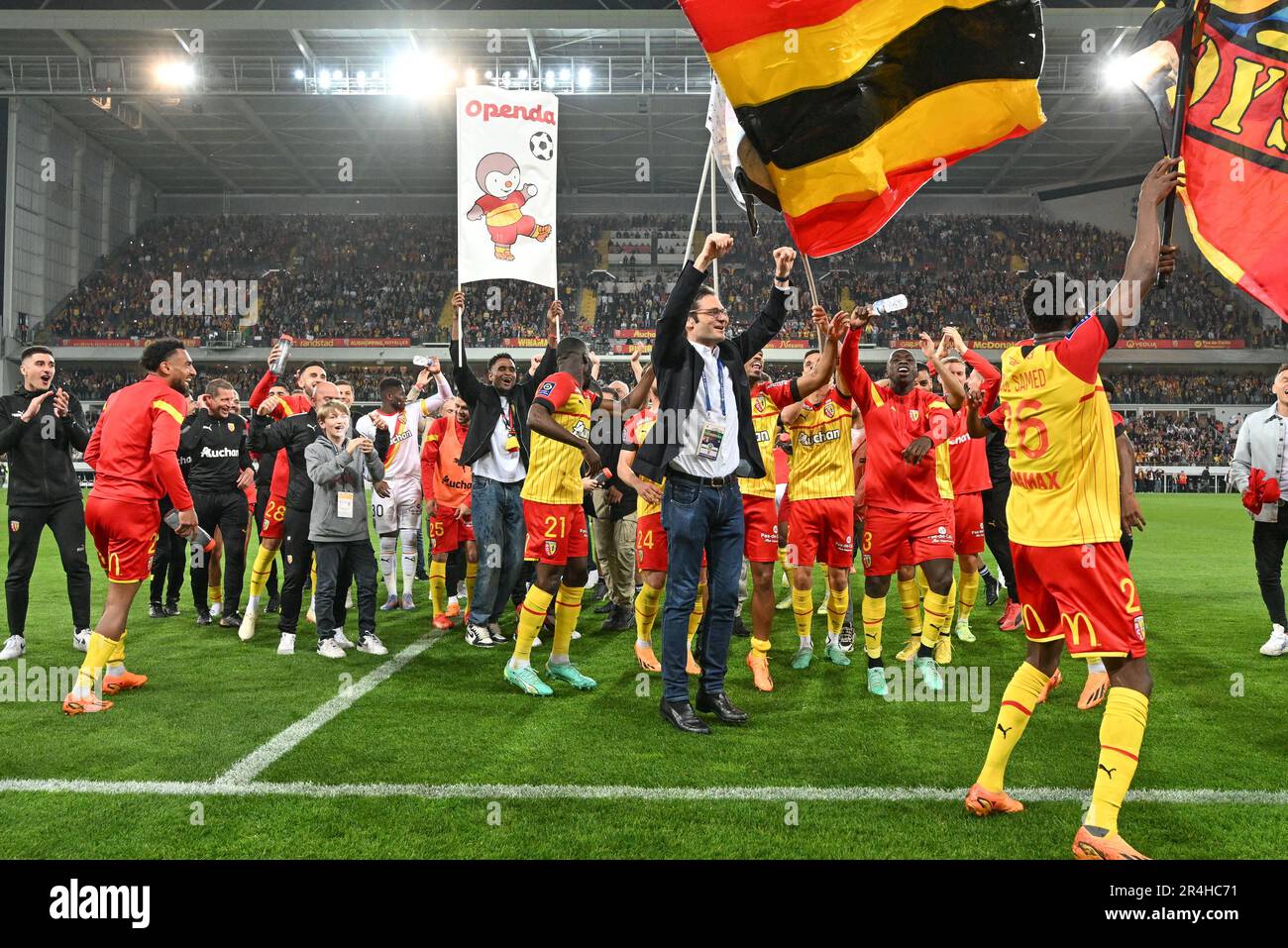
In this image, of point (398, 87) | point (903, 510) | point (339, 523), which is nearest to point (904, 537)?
point (903, 510)

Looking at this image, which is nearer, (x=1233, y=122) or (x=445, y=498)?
(x=1233, y=122)

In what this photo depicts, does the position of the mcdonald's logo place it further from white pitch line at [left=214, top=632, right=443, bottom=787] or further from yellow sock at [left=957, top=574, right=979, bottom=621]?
yellow sock at [left=957, top=574, right=979, bottom=621]

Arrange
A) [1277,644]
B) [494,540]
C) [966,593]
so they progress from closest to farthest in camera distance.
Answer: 1. [1277,644]
2. [494,540]
3. [966,593]

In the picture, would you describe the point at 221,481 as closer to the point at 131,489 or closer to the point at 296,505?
the point at 296,505

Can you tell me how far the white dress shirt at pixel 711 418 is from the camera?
5.25 metres

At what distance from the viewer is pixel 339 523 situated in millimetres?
7297

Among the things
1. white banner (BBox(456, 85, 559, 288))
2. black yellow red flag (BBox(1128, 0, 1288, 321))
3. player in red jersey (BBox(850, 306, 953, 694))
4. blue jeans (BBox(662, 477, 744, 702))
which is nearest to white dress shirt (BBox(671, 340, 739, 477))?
blue jeans (BBox(662, 477, 744, 702))

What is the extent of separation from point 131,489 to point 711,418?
12.7 feet

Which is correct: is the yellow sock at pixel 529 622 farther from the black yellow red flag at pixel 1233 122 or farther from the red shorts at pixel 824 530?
the black yellow red flag at pixel 1233 122

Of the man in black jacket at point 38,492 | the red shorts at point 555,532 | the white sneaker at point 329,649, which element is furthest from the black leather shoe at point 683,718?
the man in black jacket at point 38,492

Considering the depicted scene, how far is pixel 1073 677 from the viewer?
6.55 meters

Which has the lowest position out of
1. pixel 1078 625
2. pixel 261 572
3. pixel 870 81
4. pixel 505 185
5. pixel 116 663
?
pixel 116 663

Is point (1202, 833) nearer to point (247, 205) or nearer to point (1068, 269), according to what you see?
point (1068, 269)

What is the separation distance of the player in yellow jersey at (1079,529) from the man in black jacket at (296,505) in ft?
Result: 18.4
